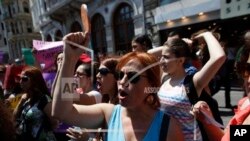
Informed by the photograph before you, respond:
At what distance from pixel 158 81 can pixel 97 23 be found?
616 inches

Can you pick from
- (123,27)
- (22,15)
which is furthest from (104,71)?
(22,15)

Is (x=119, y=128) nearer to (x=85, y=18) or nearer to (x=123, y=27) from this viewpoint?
(x=85, y=18)

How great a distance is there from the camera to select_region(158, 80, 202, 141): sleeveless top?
6.56 feet

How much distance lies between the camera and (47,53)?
11.6 feet

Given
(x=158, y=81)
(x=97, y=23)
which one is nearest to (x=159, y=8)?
(x=97, y=23)

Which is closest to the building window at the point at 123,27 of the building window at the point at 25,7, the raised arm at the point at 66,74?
the raised arm at the point at 66,74

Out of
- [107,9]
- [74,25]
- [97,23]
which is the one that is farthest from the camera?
[74,25]

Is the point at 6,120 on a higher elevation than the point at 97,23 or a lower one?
lower

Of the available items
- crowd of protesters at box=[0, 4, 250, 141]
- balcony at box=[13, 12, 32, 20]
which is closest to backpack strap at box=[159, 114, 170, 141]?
crowd of protesters at box=[0, 4, 250, 141]

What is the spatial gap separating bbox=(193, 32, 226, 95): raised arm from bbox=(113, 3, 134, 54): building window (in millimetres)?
12186

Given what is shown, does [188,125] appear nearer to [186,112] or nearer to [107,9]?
[186,112]

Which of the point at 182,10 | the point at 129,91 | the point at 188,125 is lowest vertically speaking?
the point at 188,125

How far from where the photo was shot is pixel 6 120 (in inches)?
59.4

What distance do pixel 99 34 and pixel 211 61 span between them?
15.5m
